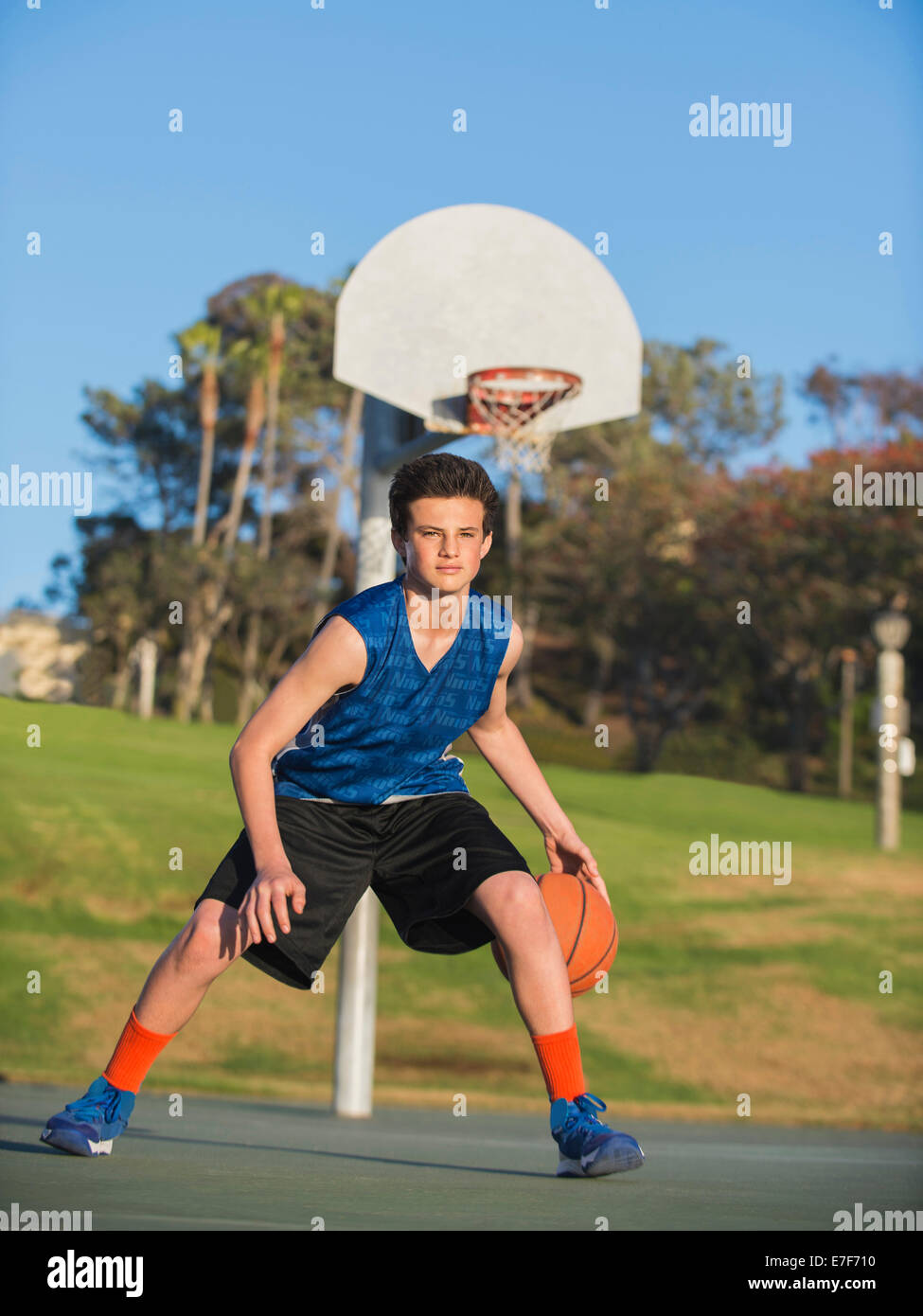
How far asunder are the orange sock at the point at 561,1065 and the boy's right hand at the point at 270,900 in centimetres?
69

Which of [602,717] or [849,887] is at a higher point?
[602,717]

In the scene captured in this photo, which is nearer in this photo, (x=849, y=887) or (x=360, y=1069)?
(x=360, y=1069)

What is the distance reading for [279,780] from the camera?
3.70 metres

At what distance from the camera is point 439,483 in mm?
3598

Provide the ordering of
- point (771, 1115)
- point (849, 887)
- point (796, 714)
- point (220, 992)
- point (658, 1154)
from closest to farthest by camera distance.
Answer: point (658, 1154) < point (771, 1115) < point (220, 992) < point (849, 887) < point (796, 714)

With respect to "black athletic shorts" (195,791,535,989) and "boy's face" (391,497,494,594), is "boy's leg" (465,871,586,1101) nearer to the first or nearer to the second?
"black athletic shorts" (195,791,535,989)

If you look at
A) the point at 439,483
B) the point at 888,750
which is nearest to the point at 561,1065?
the point at 439,483

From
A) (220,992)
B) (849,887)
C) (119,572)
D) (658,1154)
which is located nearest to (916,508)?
(849,887)

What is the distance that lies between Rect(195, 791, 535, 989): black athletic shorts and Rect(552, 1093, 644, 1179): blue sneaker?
0.44 metres

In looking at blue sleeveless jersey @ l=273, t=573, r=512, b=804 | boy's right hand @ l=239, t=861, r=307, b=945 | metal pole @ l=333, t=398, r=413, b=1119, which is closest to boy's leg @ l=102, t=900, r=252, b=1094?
boy's right hand @ l=239, t=861, r=307, b=945

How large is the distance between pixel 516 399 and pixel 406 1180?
13.3ft

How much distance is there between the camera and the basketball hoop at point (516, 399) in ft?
21.3

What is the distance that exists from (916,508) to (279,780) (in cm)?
2702
